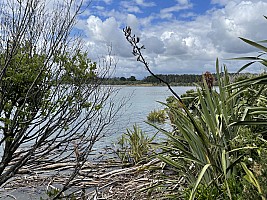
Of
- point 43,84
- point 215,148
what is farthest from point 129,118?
point 215,148

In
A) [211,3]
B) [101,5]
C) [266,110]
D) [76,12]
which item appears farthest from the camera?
[211,3]

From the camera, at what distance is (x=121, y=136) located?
20.4 feet

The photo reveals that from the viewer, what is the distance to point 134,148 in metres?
5.51

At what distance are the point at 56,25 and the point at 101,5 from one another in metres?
0.69

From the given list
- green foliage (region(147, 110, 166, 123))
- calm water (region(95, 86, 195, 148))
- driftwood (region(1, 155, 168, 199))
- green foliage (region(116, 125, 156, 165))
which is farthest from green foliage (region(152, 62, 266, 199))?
green foliage (region(147, 110, 166, 123))

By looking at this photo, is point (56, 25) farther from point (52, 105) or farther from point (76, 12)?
point (52, 105)

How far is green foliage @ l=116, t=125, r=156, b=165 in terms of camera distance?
5443 mm

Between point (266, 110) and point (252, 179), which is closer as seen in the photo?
point (252, 179)

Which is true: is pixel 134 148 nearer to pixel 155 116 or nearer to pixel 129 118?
pixel 129 118

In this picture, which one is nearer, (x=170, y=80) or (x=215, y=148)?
(x=215, y=148)

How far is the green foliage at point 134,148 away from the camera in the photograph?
5.44 meters

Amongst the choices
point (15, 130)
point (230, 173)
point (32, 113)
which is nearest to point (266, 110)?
point (230, 173)

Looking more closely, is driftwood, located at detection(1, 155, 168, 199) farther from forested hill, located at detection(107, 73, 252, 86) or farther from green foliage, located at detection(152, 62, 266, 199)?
forested hill, located at detection(107, 73, 252, 86)

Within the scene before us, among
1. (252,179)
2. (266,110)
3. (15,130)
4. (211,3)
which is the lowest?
(252,179)
